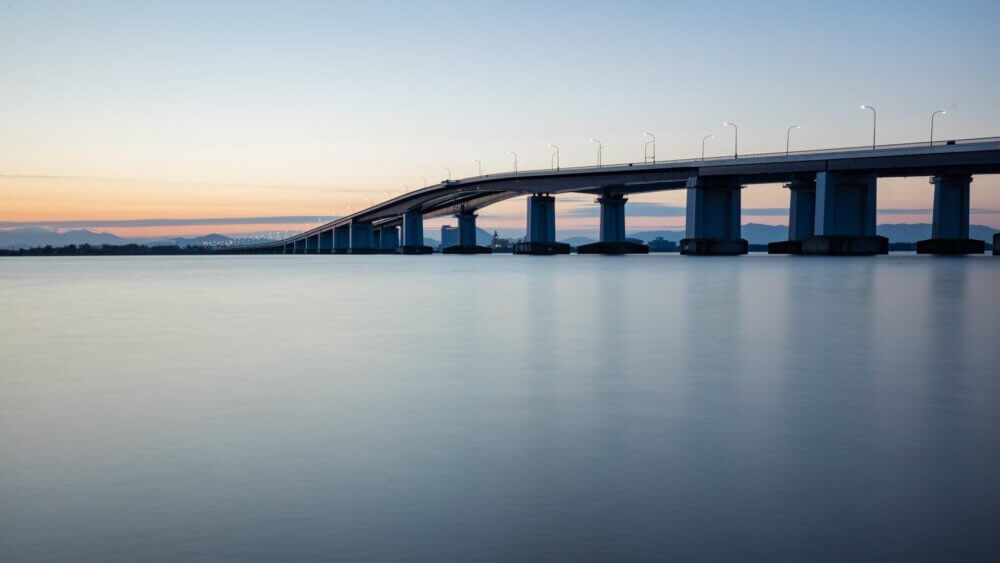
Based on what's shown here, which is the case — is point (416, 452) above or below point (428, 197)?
below

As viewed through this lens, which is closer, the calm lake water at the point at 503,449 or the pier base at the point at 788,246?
the calm lake water at the point at 503,449

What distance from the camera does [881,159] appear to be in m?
89.6

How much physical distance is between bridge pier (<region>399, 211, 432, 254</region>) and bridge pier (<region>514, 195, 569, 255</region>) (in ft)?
81.3

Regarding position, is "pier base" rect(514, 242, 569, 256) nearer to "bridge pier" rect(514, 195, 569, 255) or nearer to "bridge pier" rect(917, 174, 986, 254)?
"bridge pier" rect(514, 195, 569, 255)

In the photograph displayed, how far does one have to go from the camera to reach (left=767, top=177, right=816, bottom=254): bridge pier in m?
114

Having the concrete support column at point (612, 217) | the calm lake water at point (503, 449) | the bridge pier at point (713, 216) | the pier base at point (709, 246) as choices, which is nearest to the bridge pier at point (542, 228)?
the concrete support column at point (612, 217)

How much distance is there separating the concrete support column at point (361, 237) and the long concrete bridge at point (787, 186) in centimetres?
3966

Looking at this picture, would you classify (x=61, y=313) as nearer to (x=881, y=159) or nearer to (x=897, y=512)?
(x=897, y=512)

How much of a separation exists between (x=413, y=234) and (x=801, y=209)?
7991 centimetres

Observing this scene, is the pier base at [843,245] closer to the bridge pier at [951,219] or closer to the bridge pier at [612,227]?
the bridge pier at [951,219]

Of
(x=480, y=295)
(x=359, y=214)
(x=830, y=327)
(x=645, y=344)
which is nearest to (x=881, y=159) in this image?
Result: (x=480, y=295)

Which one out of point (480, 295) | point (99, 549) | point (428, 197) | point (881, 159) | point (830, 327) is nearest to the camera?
point (99, 549)

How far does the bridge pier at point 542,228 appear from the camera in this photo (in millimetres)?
138500

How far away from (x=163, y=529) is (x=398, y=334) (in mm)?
14370
